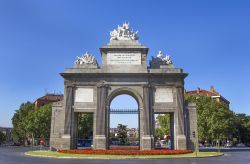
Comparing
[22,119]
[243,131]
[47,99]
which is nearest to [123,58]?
[22,119]

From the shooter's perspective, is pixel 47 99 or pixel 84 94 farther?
pixel 47 99

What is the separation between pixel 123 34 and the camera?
149 feet

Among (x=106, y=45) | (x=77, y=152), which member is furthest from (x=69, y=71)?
(x=77, y=152)

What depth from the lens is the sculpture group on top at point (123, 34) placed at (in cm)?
4541

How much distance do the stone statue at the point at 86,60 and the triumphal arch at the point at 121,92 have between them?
0.15m

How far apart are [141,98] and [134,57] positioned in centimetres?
606

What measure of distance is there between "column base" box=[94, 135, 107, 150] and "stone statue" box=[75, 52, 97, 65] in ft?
35.6

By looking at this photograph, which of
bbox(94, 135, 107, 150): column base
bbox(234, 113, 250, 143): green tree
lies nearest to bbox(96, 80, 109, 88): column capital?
bbox(94, 135, 107, 150): column base

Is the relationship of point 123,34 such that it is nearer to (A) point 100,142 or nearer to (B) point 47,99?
(A) point 100,142

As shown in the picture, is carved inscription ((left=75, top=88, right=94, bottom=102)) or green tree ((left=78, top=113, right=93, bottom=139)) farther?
green tree ((left=78, top=113, right=93, bottom=139))

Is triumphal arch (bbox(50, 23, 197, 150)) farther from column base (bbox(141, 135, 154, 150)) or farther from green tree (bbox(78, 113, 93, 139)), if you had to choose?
green tree (bbox(78, 113, 93, 139))

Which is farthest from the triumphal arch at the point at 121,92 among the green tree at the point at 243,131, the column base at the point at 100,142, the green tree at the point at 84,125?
the green tree at the point at 243,131

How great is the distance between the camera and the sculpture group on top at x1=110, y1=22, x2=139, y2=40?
45.4 metres

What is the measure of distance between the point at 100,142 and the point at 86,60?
12.1 m
